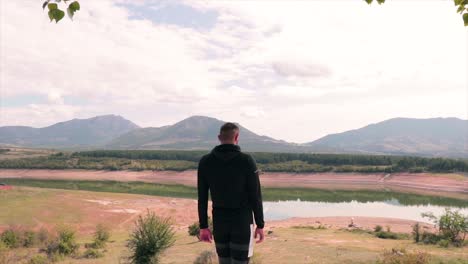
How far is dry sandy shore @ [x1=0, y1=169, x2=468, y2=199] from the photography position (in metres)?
82.7

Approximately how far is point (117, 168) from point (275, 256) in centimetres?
11170

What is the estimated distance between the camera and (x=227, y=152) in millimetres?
5215

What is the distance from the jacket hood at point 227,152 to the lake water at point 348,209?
46765 mm

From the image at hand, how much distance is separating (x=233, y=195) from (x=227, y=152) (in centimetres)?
60

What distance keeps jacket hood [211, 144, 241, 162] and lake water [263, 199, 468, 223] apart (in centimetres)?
4677

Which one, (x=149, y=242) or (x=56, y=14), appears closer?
(x=56, y=14)

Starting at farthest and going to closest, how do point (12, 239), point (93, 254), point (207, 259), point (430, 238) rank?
point (430, 238) < point (12, 239) < point (93, 254) < point (207, 259)

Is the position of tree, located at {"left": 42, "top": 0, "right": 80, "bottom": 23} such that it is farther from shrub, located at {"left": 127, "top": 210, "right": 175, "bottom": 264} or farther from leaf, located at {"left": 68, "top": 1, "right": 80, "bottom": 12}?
shrub, located at {"left": 127, "top": 210, "right": 175, "bottom": 264}

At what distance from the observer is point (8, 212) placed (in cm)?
3612

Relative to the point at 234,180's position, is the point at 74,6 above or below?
above

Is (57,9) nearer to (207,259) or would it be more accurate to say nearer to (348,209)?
(207,259)

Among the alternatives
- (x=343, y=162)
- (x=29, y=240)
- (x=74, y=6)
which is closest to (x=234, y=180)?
(x=74, y=6)

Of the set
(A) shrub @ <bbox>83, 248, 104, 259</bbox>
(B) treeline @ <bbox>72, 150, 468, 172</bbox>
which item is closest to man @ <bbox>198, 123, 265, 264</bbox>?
(A) shrub @ <bbox>83, 248, 104, 259</bbox>

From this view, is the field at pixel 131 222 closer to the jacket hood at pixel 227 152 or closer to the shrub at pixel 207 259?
the shrub at pixel 207 259
